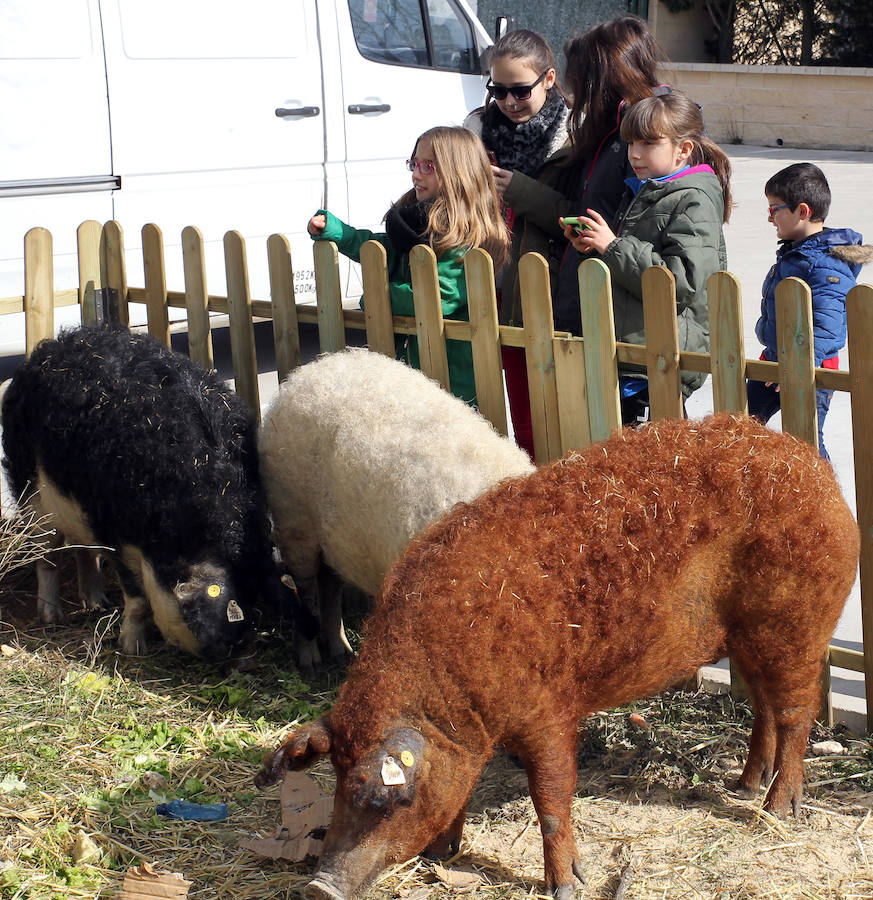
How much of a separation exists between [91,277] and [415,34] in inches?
138

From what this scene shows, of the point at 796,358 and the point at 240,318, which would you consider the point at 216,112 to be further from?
the point at 796,358

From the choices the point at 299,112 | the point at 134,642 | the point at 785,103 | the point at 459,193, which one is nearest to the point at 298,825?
the point at 134,642

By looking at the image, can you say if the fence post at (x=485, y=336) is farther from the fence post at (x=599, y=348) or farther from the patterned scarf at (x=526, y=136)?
the patterned scarf at (x=526, y=136)

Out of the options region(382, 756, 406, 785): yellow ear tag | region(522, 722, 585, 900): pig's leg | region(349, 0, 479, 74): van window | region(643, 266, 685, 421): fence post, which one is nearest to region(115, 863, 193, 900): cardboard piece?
region(382, 756, 406, 785): yellow ear tag

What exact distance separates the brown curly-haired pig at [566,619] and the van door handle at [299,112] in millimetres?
5006

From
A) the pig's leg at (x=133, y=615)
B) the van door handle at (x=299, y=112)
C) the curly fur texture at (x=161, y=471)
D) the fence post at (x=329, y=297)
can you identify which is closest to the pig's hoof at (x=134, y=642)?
the pig's leg at (x=133, y=615)

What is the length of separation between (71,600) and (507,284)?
101 inches

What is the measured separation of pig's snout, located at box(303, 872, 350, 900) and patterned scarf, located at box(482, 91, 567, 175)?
3.57 m

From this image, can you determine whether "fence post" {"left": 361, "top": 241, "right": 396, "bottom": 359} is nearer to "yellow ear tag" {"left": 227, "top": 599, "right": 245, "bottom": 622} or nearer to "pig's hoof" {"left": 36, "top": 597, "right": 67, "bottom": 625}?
"yellow ear tag" {"left": 227, "top": 599, "right": 245, "bottom": 622}

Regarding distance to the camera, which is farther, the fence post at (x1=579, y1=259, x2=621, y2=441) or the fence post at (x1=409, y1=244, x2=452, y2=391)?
the fence post at (x1=409, y1=244, x2=452, y2=391)

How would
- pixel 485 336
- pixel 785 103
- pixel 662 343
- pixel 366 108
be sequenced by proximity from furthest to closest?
pixel 785 103, pixel 366 108, pixel 485 336, pixel 662 343

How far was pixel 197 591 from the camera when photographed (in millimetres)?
4199

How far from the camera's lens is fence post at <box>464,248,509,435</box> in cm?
424

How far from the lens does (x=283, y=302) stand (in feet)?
16.7
